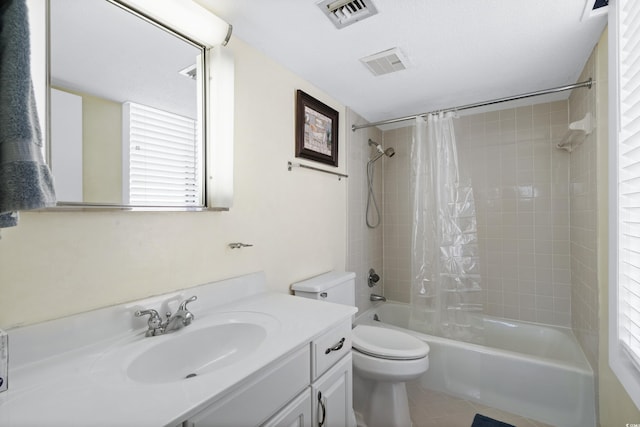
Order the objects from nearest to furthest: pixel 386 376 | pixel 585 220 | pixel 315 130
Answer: pixel 386 376 < pixel 585 220 < pixel 315 130

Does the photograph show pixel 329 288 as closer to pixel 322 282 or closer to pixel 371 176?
pixel 322 282

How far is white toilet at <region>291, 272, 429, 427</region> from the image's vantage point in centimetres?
162

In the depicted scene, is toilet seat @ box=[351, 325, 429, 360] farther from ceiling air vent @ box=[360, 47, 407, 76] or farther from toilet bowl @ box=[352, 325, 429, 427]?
ceiling air vent @ box=[360, 47, 407, 76]

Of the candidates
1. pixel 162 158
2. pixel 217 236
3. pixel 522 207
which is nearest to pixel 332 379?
pixel 217 236

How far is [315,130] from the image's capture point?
78.6 inches

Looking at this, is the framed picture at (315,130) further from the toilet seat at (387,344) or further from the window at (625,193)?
the window at (625,193)

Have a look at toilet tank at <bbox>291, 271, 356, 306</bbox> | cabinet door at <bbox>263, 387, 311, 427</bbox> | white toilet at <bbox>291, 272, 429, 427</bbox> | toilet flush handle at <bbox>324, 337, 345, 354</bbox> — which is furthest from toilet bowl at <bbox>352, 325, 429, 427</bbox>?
cabinet door at <bbox>263, 387, 311, 427</bbox>

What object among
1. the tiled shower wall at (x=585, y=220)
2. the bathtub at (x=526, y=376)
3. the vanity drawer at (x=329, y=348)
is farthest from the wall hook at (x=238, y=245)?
the tiled shower wall at (x=585, y=220)

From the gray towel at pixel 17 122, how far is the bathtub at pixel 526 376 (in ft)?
7.30

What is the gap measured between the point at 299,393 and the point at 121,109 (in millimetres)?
1188

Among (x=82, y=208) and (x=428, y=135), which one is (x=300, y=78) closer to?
(x=428, y=135)

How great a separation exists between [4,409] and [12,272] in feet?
1.17

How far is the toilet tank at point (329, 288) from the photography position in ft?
5.66

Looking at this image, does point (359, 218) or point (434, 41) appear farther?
→ point (359, 218)
